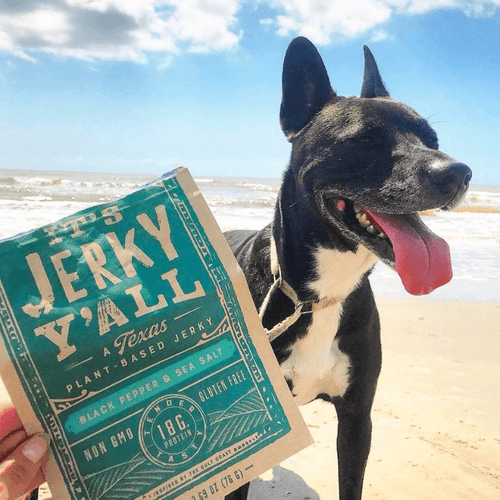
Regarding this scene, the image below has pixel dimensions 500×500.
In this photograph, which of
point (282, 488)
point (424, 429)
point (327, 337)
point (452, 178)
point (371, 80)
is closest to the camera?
point (452, 178)

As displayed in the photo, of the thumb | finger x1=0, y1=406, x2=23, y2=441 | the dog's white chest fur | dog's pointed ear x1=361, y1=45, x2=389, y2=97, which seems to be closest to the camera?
the thumb

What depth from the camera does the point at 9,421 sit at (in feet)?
3.71

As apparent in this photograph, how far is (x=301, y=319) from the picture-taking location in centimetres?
208

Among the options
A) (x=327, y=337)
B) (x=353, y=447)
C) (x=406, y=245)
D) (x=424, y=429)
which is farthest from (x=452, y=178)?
(x=424, y=429)

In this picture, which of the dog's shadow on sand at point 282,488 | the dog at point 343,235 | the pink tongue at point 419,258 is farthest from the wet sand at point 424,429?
A: the pink tongue at point 419,258

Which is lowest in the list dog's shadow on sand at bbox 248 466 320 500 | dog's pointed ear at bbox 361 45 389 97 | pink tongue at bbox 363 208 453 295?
dog's shadow on sand at bbox 248 466 320 500

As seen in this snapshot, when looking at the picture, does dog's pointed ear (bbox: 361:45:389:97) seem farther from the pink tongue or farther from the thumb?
the thumb

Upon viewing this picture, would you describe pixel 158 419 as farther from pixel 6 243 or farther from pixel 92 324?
pixel 6 243

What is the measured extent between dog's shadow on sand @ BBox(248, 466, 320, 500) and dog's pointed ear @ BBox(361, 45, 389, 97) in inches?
81.5

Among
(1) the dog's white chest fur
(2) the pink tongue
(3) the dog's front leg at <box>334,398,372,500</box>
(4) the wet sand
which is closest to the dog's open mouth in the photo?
(2) the pink tongue

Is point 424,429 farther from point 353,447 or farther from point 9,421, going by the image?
point 9,421

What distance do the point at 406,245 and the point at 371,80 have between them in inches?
44.0

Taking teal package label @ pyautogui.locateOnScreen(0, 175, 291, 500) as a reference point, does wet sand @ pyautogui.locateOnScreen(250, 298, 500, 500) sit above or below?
below

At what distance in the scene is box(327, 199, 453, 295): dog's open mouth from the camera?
1752mm
